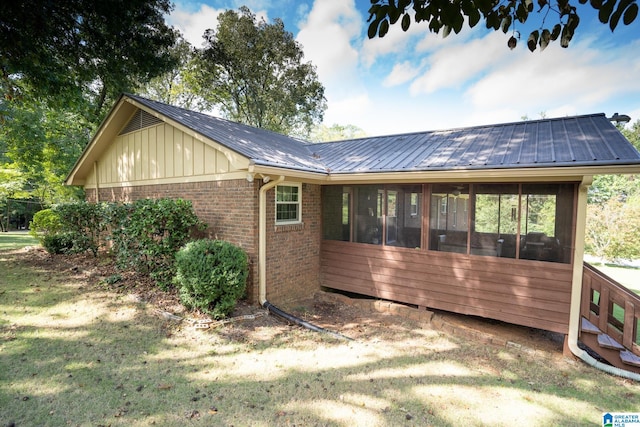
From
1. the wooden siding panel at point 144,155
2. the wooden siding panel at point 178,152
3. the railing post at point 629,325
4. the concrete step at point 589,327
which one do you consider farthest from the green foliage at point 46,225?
the railing post at point 629,325

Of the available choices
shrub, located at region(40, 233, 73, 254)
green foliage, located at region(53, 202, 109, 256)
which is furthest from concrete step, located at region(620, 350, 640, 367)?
shrub, located at region(40, 233, 73, 254)

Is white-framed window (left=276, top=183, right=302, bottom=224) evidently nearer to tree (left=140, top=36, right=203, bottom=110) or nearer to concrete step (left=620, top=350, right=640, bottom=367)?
concrete step (left=620, top=350, right=640, bottom=367)

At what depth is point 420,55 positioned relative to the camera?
1130 cm

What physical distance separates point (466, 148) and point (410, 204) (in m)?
1.68

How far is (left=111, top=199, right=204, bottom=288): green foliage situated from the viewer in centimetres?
620

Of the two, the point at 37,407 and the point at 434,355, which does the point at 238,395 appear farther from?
the point at 434,355

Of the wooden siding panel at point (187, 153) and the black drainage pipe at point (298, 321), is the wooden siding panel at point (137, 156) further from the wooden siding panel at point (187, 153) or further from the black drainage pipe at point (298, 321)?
the black drainage pipe at point (298, 321)

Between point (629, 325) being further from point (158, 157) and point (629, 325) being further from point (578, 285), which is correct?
point (158, 157)

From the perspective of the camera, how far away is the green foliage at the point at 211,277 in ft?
16.8

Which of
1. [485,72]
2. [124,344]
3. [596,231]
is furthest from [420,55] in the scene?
[596,231]

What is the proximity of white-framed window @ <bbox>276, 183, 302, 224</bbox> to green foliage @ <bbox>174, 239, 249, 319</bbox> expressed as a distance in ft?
5.33

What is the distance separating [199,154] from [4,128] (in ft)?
30.0

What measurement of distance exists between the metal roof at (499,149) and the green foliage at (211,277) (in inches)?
119

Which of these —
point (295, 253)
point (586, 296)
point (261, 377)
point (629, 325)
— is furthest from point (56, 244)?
point (629, 325)
